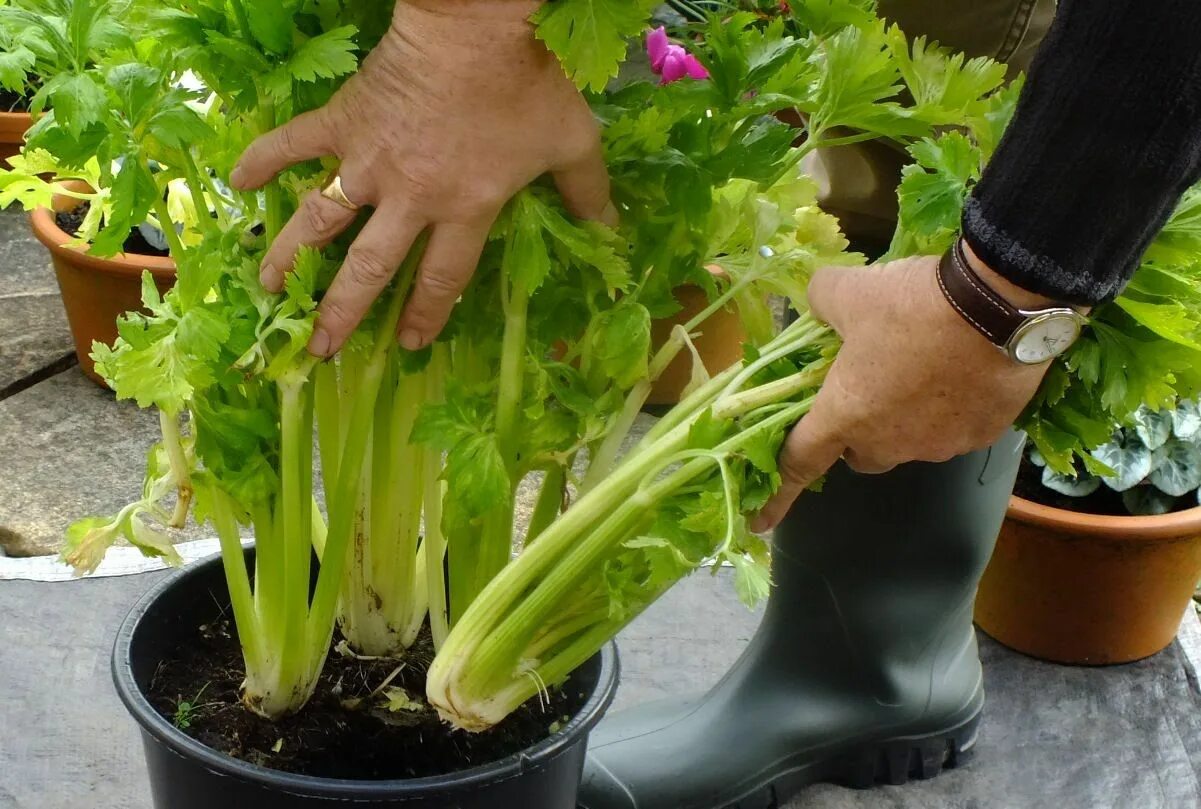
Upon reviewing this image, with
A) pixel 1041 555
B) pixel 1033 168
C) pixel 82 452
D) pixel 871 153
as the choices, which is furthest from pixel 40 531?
pixel 1033 168

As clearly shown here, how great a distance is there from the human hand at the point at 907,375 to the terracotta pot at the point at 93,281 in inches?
56.4

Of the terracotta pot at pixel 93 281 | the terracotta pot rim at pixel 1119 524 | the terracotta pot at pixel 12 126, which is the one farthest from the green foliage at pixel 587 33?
the terracotta pot at pixel 12 126

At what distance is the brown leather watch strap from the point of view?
61cm

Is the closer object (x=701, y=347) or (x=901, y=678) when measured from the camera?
(x=901, y=678)

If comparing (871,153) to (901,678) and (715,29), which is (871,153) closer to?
(715,29)

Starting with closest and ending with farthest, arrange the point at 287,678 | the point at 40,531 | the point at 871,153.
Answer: the point at 287,678
the point at 871,153
the point at 40,531

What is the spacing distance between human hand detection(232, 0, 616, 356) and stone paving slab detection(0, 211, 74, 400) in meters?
1.69

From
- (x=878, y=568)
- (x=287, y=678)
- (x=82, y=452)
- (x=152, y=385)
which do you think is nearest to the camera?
(x=152, y=385)

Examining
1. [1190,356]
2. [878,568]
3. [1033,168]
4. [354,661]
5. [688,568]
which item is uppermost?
[1033,168]

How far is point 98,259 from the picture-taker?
1.90 meters

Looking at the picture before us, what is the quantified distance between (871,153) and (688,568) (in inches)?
21.6

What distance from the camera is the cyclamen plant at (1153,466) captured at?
1.65 meters

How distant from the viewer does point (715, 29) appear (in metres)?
0.72

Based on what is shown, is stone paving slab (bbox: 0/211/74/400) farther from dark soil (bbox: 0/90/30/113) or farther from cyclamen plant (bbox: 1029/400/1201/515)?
cyclamen plant (bbox: 1029/400/1201/515)
